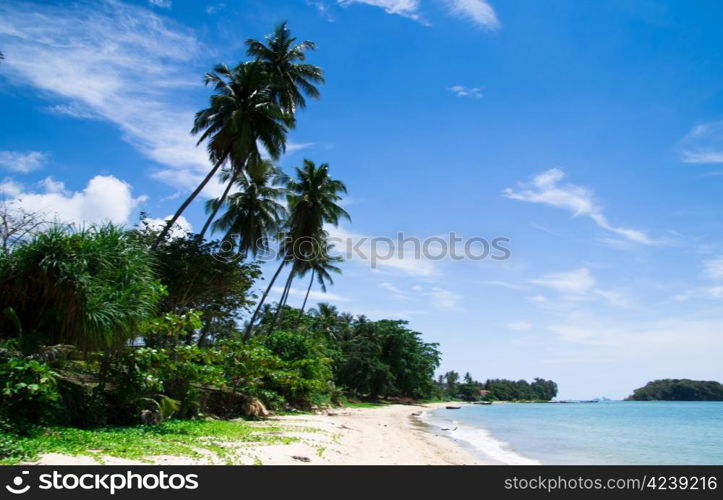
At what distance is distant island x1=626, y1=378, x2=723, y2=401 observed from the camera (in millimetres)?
107688

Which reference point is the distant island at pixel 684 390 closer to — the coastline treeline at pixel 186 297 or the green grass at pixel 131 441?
the coastline treeline at pixel 186 297

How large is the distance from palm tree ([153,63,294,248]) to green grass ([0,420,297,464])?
1138cm

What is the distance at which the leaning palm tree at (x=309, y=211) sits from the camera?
28498mm

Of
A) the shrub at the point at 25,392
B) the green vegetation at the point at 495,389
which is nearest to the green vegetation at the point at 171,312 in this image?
the shrub at the point at 25,392

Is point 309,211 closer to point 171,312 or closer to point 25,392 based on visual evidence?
point 171,312

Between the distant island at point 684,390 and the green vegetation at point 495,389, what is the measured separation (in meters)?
30.4

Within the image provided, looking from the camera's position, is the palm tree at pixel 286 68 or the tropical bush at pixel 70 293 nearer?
the tropical bush at pixel 70 293

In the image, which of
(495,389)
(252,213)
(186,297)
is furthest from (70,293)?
(495,389)

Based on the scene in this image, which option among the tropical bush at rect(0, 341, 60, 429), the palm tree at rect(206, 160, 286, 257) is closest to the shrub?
the tropical bush at rect(0, 341, 60, 429)

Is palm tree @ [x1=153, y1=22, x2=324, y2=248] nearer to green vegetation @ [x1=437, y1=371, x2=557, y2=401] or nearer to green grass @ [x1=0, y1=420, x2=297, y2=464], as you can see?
green grass @ [x1=0, y1=420, x2=297, y2=464]

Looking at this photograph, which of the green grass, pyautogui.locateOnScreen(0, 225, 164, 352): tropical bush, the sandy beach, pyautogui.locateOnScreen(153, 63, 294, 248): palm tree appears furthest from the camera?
pyautogui.locateOnScreen(153, 63, 294, 248): palm tree

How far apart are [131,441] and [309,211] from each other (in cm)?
2115
